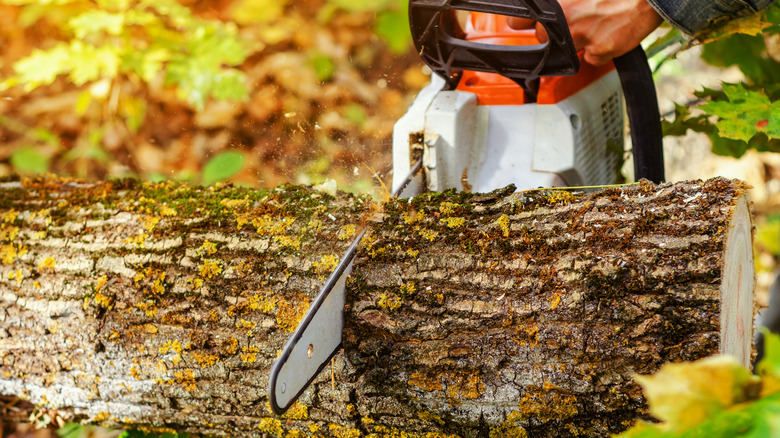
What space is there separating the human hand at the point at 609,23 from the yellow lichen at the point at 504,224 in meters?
0.54

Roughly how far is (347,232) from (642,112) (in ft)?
2.93

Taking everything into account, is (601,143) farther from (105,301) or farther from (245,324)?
(105,301)

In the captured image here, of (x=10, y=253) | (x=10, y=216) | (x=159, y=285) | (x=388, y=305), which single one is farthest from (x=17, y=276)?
(x=388, y=305)

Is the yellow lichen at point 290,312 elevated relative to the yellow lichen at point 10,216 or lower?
lower

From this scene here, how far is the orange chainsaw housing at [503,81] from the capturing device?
1459mm

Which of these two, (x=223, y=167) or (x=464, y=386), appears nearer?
(x=464, y=386)

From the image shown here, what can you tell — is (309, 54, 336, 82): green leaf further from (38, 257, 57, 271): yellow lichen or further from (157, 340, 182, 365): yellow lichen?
(157, 340, 182, 365): yellow lichen

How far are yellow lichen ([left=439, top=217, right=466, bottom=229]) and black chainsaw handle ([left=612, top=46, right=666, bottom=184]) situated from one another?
69 centimetres

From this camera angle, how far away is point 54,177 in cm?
178

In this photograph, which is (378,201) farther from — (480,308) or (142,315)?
(142,315)

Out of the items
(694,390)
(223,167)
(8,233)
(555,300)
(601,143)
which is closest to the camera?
(694,390)

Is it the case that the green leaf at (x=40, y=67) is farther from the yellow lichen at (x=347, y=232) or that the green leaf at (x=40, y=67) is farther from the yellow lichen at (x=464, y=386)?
the yellow lichen at (x=464, y=386)

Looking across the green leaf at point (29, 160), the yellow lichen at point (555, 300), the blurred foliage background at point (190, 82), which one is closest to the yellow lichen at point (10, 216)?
the blurred foliage background at point (190, 82)

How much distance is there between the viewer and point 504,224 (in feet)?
3.59
